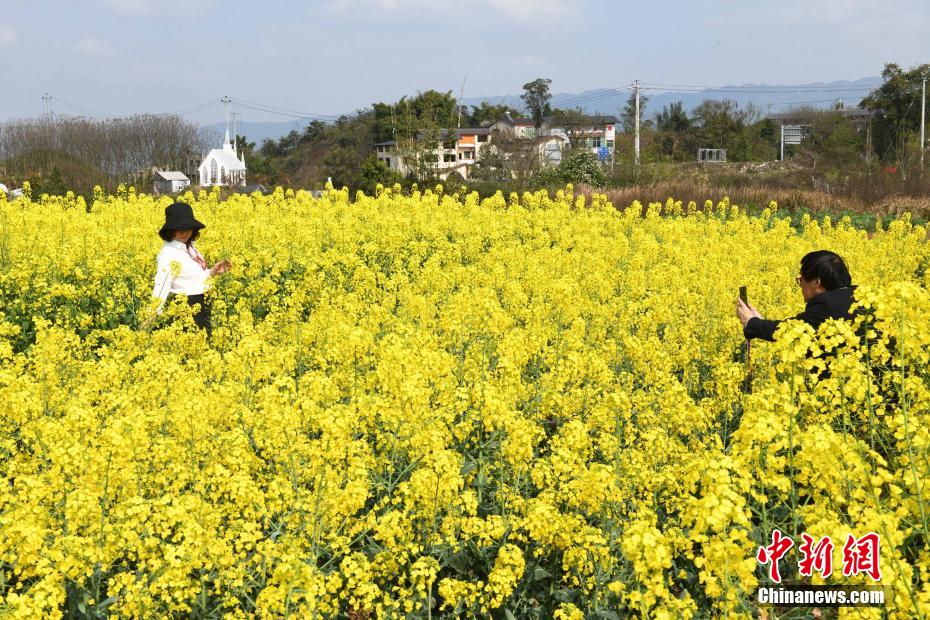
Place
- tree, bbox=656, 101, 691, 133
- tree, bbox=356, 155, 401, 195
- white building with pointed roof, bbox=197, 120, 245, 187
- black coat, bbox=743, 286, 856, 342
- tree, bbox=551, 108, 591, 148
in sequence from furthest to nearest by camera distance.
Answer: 1. white building with pointed roof, bbox=197, 120, 245, 187
2. tree, bbox=656, 101, 691, 133
3. tree, bbox=551, 108, 591, 148
4. tree, bbox=356, 155, 401, 195
5. black coat, bbox=743, 286, 856, 342

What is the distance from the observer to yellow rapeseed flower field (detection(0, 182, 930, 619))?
135 inches

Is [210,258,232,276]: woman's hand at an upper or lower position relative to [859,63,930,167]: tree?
lower

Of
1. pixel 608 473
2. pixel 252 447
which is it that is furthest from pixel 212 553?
pixel 608 473

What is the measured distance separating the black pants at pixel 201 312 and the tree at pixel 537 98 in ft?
298

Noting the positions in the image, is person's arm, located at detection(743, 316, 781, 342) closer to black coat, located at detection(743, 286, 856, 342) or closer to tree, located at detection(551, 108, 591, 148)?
black coat, located at detection(743, 286, 856, 342)

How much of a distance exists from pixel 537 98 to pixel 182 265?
9469 cm

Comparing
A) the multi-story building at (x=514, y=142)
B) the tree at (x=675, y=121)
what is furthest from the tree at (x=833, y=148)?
the tree at (x=675, y=121)

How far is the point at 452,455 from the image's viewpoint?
4320mm

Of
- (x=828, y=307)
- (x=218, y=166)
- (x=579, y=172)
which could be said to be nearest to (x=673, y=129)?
(x=579, y=172)

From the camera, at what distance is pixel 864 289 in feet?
12.3

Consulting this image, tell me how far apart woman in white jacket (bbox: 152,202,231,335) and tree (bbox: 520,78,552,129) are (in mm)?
91057

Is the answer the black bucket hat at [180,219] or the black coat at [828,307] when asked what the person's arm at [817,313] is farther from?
the black bucket hat at [180,219]


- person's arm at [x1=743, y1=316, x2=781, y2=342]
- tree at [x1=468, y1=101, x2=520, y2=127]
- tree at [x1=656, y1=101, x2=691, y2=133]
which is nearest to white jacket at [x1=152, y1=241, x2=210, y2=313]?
person's arm at [x1=743, y1=316, x2=781, y2=342]

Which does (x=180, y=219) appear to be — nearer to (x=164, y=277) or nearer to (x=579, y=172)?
(x=164, y=277)
